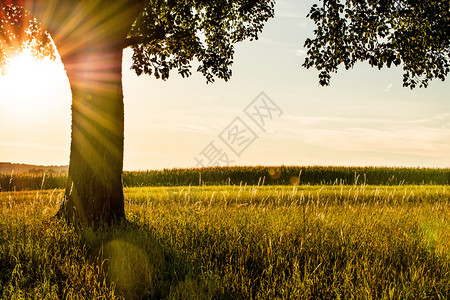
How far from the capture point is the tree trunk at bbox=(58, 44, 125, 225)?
24.9ft

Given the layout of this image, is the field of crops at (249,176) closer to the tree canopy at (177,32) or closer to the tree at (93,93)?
the tree canopy at (177,32)

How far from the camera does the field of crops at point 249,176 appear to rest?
25941 mm

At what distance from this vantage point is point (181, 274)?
484cm

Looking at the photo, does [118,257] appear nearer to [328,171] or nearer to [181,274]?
[181,274]

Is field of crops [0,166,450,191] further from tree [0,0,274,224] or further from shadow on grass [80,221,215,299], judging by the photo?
shadow on grass [80,221,215,299]

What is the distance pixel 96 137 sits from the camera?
7.82 m

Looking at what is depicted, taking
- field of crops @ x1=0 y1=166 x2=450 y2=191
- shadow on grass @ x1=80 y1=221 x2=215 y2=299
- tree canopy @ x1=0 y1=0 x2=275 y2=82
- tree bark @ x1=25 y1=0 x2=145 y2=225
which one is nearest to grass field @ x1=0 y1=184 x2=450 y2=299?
shadow on grass @ x1=80 y1=221 x2=215 y2=299

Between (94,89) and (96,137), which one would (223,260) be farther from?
(94,89)

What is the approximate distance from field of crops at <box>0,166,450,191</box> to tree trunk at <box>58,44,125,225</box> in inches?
691

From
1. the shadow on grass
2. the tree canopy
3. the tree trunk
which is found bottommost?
the shadow on grass

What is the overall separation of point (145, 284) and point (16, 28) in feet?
35.6

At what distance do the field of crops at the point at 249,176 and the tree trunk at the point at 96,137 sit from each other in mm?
17561

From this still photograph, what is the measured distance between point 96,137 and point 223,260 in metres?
4.05

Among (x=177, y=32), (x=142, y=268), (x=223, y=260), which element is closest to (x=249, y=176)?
(x=177, y=32)
